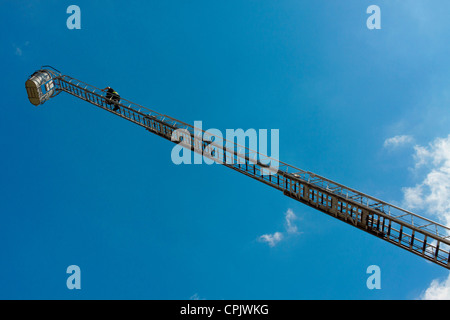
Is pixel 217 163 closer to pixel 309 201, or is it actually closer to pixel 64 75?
pixel 309 201

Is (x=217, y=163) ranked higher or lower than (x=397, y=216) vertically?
higher

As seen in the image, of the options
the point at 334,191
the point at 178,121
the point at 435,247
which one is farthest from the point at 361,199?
the point at 178,121

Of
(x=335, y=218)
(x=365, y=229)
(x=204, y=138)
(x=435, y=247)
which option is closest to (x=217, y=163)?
(x=204, y=138)

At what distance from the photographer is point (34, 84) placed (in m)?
46.7

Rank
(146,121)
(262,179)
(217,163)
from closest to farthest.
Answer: (262,179) → (217,163) → (146,121)

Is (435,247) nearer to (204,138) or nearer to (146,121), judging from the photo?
(204,138)

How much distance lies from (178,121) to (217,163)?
6.79 m

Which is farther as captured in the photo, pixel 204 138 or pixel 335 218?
pixel 204 138

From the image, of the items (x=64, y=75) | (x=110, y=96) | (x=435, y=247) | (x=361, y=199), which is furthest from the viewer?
(x=64, y=75)

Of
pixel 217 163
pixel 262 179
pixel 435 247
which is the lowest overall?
pixel 435 247

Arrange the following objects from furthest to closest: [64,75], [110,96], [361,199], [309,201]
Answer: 1. [64,75]
2. [110,96]
3. [309,201]
4. [361,199]

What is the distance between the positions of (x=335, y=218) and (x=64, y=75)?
40.8m

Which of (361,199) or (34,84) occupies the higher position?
(34,84)

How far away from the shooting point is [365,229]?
1198 inches
